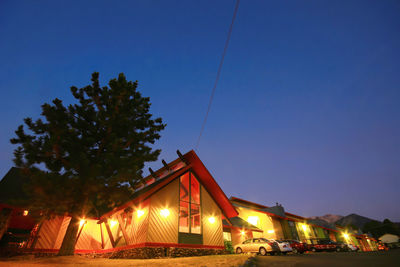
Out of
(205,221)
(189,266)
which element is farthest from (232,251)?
(189,266)

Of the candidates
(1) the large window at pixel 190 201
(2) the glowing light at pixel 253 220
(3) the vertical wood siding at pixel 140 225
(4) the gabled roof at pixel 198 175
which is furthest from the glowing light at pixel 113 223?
(2) the glowing light at pixel 253 220

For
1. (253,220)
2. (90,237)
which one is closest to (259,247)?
(253,220)

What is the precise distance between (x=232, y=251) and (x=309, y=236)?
19548mm

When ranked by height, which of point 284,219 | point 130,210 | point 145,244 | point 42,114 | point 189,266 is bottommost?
point 189,266

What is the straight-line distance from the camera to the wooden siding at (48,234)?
47.7 ft

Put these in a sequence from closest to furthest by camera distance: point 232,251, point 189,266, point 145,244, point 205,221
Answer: point 189,266 → point 145,244 → point 205,221 → point 232,251

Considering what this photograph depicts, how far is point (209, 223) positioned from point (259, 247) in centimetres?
425

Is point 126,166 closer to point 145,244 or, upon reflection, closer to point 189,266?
point 145,244

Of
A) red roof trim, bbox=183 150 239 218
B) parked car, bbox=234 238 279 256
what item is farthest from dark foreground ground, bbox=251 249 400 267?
red roof trim, bbox=183 150 239 218

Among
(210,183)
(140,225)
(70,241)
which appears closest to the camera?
(70,241)

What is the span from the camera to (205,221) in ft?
49.7

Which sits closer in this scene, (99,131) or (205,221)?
(99,131)

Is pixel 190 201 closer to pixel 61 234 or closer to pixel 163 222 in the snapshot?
pixel 163 222

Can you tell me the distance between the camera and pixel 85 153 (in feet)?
41.0
